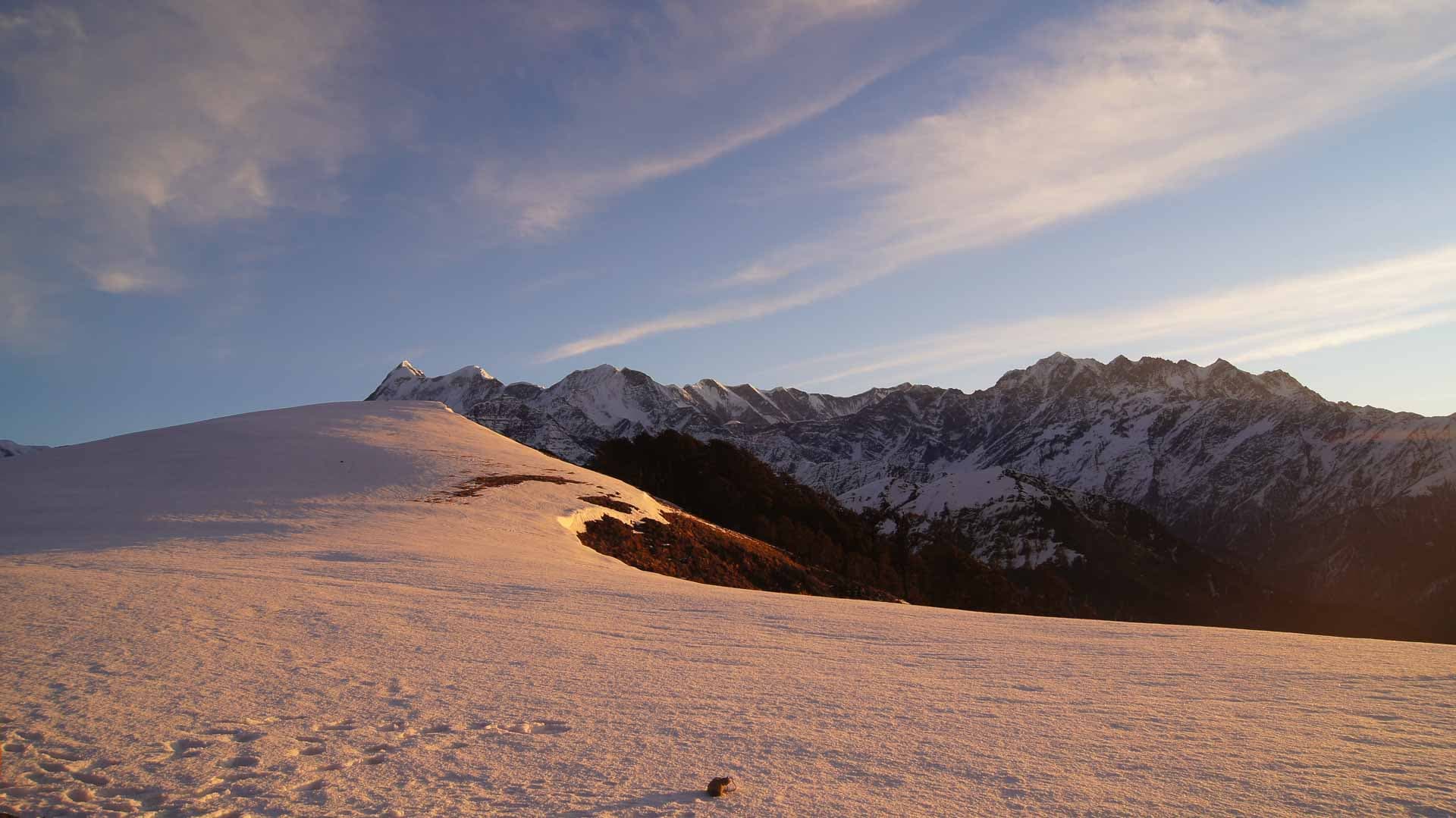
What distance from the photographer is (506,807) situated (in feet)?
19.4

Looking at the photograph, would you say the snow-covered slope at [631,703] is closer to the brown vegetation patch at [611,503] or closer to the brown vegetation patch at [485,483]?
the brown vegetation patch at [485,483]

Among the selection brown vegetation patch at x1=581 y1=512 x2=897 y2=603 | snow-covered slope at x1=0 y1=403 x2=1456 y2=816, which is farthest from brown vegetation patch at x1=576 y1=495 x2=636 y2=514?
snow-covered slope at x1=0 y1=403 x2=1456 y2=816

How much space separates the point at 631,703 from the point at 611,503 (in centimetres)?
2331

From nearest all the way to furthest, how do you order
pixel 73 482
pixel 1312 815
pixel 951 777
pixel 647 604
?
pixel 1312 815
pixel 951 777
pixel 647 604
pixel 73 482

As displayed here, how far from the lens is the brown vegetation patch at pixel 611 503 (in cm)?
3086

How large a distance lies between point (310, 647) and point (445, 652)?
60.6 inches

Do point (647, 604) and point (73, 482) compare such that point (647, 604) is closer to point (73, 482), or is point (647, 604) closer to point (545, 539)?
point (545, 539)

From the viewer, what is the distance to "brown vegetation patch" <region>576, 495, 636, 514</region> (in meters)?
30.9

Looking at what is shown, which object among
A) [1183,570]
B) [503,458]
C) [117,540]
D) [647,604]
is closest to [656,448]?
[503,458]

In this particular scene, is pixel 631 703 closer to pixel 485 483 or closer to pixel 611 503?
pixel 611 503

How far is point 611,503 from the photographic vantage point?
31.5 meters

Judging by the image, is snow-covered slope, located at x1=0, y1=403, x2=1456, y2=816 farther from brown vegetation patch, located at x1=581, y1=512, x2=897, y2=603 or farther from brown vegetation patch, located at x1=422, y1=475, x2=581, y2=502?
brown vegetation patch, located at x1=422, y1=475, x2=581, y2=502

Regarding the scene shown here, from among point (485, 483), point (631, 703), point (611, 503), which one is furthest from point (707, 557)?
point (631, 703)

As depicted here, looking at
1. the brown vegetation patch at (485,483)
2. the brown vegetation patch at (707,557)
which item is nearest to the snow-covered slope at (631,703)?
the brown vegetation patch at (707,557)
